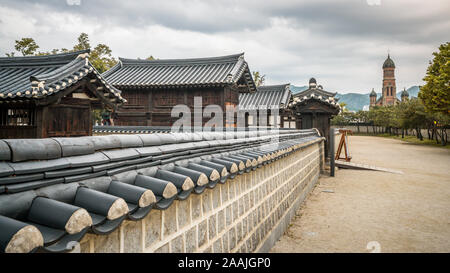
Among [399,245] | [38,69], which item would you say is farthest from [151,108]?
[399,245]

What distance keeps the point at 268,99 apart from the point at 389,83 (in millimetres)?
94427

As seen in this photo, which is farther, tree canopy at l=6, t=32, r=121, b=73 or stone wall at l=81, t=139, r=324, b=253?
tree canopy at l=6, t=32, r=121, b=73

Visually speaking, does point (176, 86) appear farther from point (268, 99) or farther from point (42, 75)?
point (268, 99)

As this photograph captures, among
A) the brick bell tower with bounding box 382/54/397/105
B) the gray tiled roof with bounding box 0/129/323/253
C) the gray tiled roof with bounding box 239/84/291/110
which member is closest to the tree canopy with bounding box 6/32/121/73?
the gray tiled roof with bounding box 239/84/291/110

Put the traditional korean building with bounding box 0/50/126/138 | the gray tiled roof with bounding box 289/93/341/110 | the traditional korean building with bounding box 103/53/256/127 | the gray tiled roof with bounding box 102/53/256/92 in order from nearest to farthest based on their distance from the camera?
the traditional korean building with bounding box 0/50/126/138
the gray tiled roof with bounding box 289/93/341/110
the traditional korean building with bounding box 103/53/256/127
the gray tiled roof with bounding box 102/53/256/92

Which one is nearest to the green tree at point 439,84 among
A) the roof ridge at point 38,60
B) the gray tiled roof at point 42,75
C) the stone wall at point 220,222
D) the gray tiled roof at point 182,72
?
the gray tiled roof at point 182,72

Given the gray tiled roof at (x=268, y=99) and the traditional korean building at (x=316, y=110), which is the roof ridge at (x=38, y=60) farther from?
the gray tiled roof at (x=268, y=99)

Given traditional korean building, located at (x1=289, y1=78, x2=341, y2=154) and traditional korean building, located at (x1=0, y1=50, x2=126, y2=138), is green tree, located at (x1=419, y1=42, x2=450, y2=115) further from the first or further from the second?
traditional korean building, located at (x1=0, y1=50, x2=126, y2=138)

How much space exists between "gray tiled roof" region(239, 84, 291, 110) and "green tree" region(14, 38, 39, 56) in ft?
70.6

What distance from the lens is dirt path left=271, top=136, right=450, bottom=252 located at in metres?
6.24

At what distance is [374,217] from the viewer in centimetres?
807
